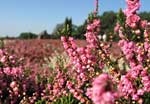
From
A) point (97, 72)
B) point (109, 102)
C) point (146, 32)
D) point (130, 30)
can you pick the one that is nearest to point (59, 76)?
point (97, 72)

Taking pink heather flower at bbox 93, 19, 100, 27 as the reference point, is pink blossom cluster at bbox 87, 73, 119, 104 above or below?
below

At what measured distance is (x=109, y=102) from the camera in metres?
2.25

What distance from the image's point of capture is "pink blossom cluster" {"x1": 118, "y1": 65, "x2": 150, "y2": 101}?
5.20 m

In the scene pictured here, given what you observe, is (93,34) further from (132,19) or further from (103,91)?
(103,91)

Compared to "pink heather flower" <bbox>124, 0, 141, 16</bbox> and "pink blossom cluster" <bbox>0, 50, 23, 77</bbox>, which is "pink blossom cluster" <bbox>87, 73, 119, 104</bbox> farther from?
"pink blossom cluster" <bbox>0, 50, 23, 77</bbox>

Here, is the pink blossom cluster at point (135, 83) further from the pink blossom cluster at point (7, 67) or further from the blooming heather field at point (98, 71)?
the pink blossom cluster at point (7, 67)

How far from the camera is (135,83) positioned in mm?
5578

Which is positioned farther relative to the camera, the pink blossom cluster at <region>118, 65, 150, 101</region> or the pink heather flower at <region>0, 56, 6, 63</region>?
the pink heather flower at <region>0, 56, 6, 63</region>

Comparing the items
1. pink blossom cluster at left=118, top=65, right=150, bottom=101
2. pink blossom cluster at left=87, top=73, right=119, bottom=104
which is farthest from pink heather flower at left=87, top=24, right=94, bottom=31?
pink blossom cluster at left=87, top=73, right=119, bottom=104

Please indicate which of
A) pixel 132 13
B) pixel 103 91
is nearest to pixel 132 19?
pixel 132 13

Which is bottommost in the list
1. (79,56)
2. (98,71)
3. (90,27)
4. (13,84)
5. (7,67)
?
(13,84)

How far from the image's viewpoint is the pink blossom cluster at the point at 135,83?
17.1ft

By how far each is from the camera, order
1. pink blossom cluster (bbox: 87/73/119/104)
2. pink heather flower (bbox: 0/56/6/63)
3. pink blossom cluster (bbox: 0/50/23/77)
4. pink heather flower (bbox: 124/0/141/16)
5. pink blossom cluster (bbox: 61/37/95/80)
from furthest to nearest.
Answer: pink blossom cluster (bbox: 0/50/23/77), pink heather flower (bbox: 0/56/6/63), pink blossom cluster (bbox: 61/37/95/80), pink heather flower (bbox: 124/0/141/16), pink blossom cluster (bbox: 87/73/119/104)

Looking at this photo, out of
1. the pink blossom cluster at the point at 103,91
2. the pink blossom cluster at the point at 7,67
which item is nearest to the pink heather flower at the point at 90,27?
the pink blossom cluster at the point at 7,67
